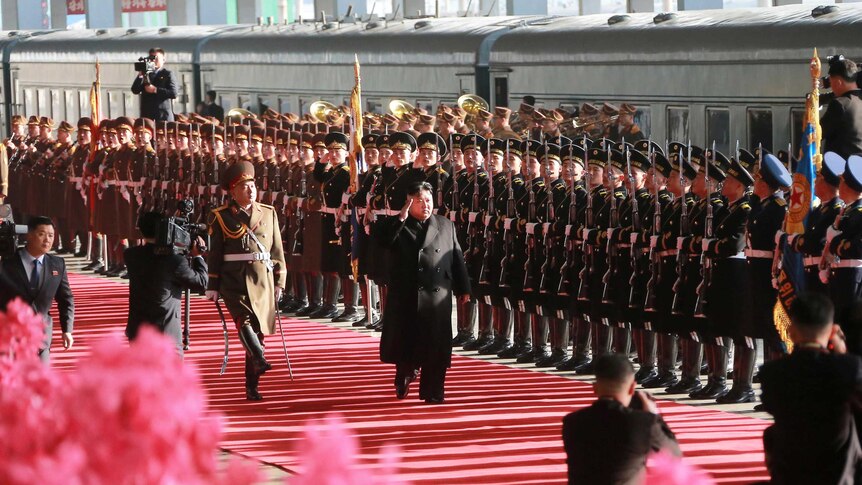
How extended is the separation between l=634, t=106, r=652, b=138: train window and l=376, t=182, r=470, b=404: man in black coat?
5459 millimetres

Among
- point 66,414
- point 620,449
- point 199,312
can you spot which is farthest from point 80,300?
point 66,414

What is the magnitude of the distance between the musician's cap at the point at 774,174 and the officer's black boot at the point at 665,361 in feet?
4.60

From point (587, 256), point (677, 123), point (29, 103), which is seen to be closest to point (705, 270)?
point (587, 256)

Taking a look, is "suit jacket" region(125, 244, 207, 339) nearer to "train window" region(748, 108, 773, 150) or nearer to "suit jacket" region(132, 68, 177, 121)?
"train window" region(748, 108, 773, 150)

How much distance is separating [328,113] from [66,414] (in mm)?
17510

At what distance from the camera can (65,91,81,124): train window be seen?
28.1 metres

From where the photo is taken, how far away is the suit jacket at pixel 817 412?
4.77 m

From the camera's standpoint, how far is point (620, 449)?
4.90 meters

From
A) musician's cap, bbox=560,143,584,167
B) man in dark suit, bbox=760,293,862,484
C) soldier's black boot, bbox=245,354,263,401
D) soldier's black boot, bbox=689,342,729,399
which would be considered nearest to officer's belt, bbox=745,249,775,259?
soldier's black boot, bbox=689,342,729,399

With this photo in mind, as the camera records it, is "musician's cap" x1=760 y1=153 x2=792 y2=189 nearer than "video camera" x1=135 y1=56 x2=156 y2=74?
Yes

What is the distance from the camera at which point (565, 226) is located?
1122 cm

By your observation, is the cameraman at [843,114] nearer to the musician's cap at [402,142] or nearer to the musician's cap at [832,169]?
the musician's cap at [832,169]

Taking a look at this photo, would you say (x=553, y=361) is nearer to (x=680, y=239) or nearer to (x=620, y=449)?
(x=680, y=239)

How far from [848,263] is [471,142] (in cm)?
455
